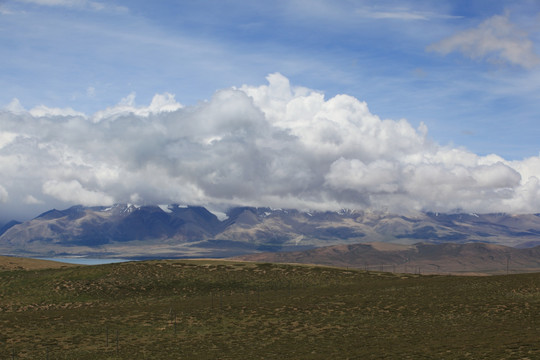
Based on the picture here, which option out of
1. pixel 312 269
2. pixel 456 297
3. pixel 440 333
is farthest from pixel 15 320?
pixel 312 269

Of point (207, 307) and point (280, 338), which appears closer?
point (280, 338)

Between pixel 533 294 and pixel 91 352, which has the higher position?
pixel 533 294

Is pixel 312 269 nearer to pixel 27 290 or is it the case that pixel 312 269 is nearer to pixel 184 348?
pixel 27 290

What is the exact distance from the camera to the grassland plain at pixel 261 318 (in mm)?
54272

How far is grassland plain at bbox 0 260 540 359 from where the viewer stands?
5427 centimetres

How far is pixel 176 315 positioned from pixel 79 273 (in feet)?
167

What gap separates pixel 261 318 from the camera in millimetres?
73125

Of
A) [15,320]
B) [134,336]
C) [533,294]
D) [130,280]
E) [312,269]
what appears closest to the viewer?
[134,336]

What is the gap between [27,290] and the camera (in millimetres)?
104438

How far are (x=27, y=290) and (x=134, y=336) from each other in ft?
165

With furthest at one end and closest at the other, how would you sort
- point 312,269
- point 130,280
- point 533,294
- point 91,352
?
point 312,269
point 130,280
point 533,294
point 91,352

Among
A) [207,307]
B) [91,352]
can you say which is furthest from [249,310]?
[91,352]

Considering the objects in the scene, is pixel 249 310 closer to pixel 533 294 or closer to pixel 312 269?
pixel 533 294

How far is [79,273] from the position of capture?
11812 centimetres
